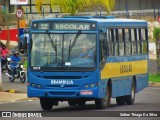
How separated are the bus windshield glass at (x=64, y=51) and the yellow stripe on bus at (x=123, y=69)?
925 millimetres

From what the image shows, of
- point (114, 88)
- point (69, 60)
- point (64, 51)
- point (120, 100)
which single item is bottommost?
point (120, 100)

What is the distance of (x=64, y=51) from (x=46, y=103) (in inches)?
79.6

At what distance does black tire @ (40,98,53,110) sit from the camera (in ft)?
86.7

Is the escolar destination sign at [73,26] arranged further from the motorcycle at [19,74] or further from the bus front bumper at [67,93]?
the motorcycle at [19,74]

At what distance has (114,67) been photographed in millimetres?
27656

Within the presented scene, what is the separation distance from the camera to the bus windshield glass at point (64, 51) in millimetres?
25453

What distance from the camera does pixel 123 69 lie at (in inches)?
1129

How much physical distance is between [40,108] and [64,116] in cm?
408

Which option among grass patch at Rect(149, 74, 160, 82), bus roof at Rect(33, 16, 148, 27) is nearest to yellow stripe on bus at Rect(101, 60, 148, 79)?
bus roof at Rect(33, 16, 148, 27)

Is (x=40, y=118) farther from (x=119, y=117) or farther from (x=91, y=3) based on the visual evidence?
(x=91, y=3)

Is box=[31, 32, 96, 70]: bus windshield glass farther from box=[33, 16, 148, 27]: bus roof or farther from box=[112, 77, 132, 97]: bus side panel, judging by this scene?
box=[112, 77, 132, 97]: bus side panel

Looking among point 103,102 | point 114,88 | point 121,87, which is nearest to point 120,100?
point 121,87

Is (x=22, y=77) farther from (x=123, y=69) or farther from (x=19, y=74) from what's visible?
(x=123, y=69)

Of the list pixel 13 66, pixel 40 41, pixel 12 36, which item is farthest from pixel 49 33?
pixel 12 36
